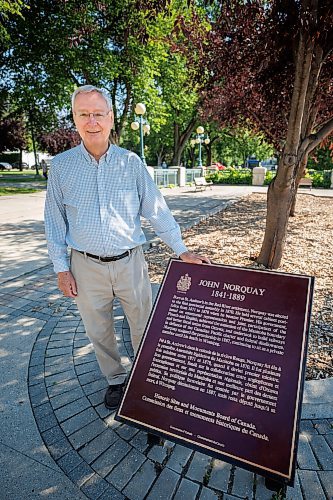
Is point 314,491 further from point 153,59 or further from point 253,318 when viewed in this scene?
point 153,59

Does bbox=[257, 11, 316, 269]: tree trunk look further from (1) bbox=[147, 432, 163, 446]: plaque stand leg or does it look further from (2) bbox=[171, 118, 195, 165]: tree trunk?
(2) bbox=[171, 118, 195, 165]: tree trunk

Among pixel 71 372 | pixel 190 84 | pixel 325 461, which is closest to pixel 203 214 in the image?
pixel 190 84

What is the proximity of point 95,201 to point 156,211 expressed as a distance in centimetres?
41

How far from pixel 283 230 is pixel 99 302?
11.2ft

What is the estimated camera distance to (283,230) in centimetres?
476

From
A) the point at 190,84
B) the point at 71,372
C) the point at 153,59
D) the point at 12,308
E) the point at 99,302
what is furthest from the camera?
the point at 153,59

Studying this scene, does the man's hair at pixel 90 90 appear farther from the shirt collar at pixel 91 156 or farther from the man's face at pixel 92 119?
the shirt collar at pixel 91 156

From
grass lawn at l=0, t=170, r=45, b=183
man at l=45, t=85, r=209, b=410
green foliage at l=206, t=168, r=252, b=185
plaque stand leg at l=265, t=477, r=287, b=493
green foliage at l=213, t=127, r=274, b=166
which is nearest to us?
plaque stand leg at l=265, t=477, r=287, b=493

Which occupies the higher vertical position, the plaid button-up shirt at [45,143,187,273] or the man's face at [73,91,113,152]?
the man's face at [73,91,113,152]

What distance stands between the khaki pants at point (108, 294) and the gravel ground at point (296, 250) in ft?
5.07

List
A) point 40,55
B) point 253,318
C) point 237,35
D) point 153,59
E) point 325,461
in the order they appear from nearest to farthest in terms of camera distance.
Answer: point 253,318 < point 325,461 < point 237,35 < point 40,55 < point 153,59

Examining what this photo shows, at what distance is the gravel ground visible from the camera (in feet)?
10.4

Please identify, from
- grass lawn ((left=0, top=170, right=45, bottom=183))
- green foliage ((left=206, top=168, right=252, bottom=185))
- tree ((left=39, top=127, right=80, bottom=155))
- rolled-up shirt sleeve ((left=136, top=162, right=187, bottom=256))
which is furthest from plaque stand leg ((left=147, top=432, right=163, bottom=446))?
grass lawn ((left=0, top=170, right=45, bottom=183))

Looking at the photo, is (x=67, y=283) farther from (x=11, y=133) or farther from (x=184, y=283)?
(x=11, y=133)
